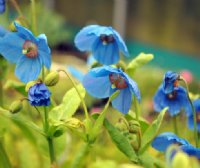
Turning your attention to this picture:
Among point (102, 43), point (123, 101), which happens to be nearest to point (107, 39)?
point (102, 43)

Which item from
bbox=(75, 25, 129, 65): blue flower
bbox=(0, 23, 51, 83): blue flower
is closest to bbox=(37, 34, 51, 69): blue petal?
bbox=(0, 23, 51, 83): blue flower

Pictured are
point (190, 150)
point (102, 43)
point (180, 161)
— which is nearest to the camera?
point (180, 161)

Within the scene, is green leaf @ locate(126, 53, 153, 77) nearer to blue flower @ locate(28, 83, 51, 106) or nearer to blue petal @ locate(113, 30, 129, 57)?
blue petal @ locate(113, 30, 129, 57)

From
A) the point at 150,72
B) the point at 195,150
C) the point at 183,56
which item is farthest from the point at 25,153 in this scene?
the point at 183,56

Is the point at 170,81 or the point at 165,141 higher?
the point at 170,81

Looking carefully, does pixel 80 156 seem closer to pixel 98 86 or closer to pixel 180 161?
pixel 98 86

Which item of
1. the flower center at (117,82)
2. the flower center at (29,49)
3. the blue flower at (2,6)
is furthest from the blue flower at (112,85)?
the blue flower at (2,6)

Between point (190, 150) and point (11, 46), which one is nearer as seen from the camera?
point (190, 150)
